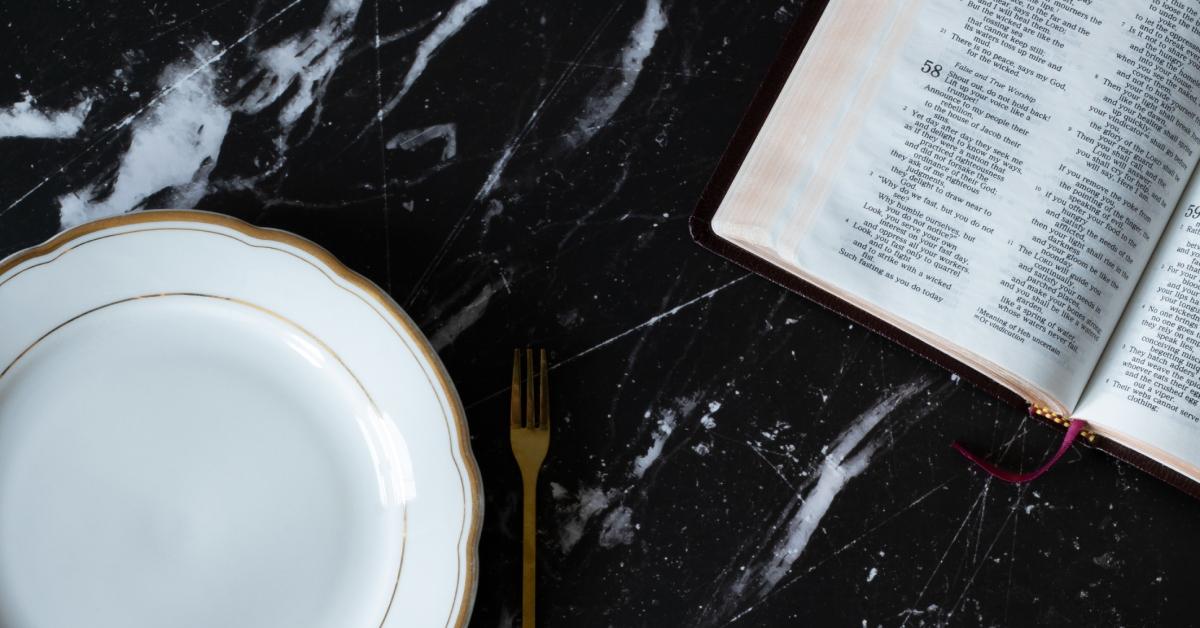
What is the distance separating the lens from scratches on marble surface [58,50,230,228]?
2.16ft

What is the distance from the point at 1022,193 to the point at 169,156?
0.60 metres

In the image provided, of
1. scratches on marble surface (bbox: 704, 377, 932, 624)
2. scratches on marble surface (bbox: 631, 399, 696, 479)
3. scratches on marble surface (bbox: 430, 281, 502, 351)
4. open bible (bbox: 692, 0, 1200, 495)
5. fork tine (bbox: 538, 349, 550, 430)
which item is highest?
open bible (bbox: 692, 0, 1200, 495)

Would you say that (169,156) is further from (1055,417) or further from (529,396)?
(1055,417)

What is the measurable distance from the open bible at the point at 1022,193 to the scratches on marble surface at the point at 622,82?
0.14m

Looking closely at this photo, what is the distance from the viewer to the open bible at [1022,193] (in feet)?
1.92

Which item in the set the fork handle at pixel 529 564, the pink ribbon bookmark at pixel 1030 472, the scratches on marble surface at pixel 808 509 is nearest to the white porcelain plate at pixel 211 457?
the fork handle at pixel 529 564

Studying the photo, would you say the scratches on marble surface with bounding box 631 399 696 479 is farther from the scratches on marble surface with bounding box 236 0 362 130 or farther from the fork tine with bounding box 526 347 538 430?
the scratches on marble surface with bounding box 236 0 362 130

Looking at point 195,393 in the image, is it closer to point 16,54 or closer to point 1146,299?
point 16,54

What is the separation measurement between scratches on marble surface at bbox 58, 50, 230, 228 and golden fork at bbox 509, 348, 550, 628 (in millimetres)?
276

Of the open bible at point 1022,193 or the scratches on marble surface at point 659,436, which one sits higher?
the open bible at point 1022,193

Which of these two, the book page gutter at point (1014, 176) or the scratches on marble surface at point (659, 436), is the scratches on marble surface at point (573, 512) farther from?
the book page gutter at point (1014, 176)

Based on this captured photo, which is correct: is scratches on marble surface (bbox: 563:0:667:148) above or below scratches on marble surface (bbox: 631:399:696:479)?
above

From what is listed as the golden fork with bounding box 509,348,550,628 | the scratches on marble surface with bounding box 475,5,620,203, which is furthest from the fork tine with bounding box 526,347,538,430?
the scratches on marble surface with bounding box 475,5,620,203

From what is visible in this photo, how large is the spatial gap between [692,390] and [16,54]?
0.56 m
